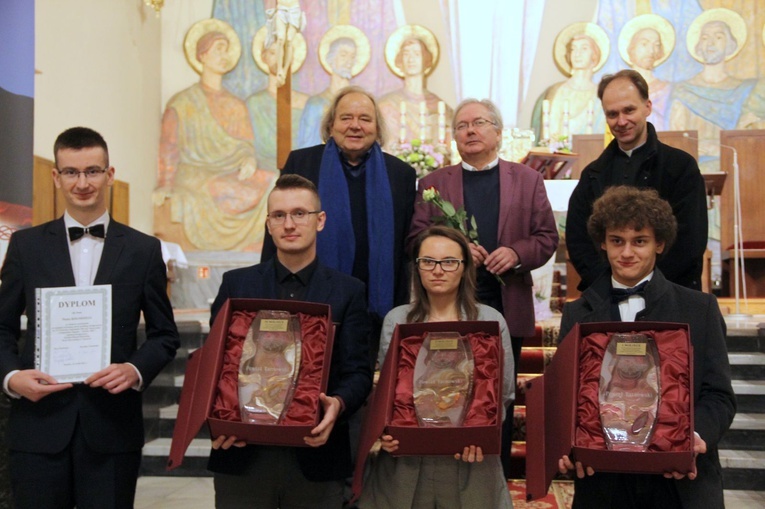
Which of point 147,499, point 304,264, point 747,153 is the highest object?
point 747,153

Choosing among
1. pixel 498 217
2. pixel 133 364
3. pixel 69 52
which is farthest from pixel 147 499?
pixel 69 52

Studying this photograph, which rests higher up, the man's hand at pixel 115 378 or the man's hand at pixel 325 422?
the man's hand at pixel 115 378

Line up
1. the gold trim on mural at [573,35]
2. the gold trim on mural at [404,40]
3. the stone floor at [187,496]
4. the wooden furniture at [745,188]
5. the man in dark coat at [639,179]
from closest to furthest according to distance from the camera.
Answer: the man in dark coat at [639,179], the stone floor at [187,496], the wooden furniture at [745,188], the gold trim on mural at [573,35], the gold trim on mural at [404,40]

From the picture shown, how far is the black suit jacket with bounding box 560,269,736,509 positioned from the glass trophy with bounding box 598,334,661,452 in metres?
0.20

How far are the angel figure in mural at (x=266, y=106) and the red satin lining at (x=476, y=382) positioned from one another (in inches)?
367

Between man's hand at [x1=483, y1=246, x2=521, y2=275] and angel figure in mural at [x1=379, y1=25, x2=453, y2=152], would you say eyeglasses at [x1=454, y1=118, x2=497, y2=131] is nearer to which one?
man's hand at [x1=483, y1=246, x2=521, y2=275]

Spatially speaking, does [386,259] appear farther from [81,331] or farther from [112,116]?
[112,116]

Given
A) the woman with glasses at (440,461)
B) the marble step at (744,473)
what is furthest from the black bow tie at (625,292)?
the marble step at (744,473)

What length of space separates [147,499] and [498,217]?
2512mm

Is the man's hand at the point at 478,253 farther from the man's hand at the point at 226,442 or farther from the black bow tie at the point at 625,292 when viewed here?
the man's hand at the point at 226,442

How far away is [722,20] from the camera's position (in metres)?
10.8

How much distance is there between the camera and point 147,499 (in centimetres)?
436

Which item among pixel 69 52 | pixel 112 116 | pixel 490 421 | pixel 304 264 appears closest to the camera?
pixel 490 421

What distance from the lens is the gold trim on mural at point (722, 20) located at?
35.3ft
